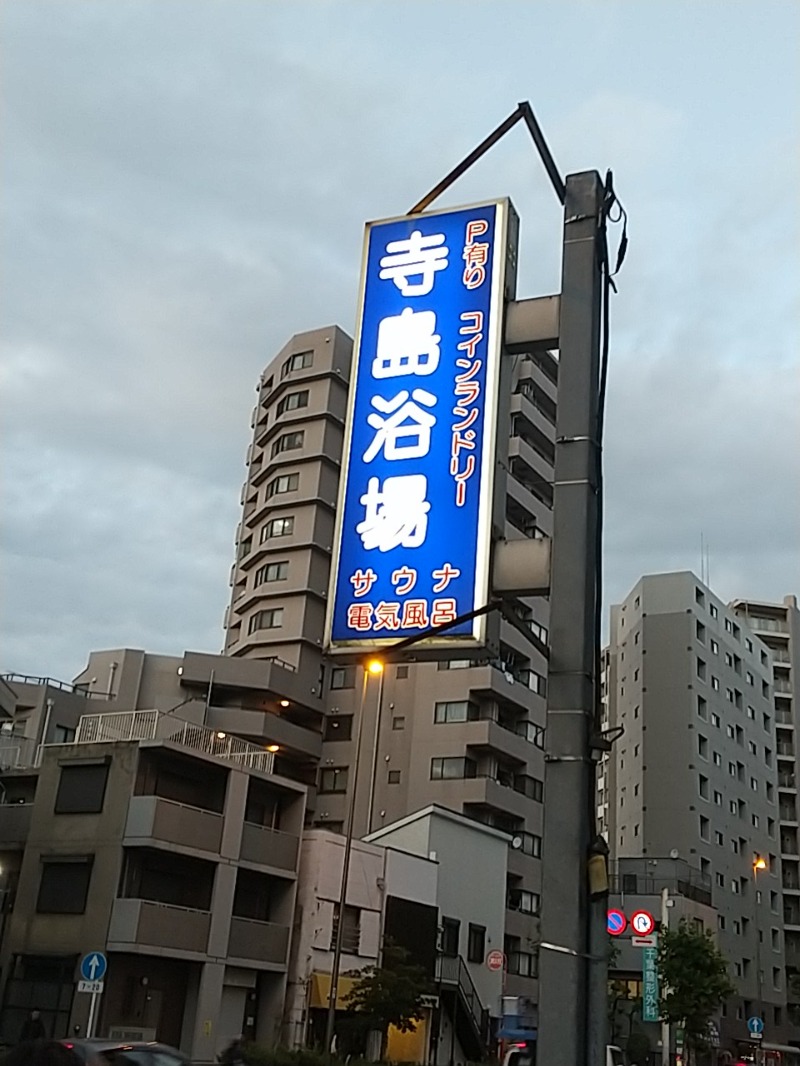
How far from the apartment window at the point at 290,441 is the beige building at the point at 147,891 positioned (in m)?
30.0

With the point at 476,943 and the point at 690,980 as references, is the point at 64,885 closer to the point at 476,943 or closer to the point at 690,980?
the point at 476,943

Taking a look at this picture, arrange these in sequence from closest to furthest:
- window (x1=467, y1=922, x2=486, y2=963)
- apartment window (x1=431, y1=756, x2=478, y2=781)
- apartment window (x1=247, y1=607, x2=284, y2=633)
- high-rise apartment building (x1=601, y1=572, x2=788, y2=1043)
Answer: window (x1=467, y1=922, x2=486, y2=963) < apartment window (x1=431, y1=756, x2=478, y2=781) < apartment window (x1=247, y1=607, x2=284, y2=633) < high-rise apartment building (x1=601, y1=572, x2=788, y2=1043)

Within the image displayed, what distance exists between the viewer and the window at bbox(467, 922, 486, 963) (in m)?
44.9

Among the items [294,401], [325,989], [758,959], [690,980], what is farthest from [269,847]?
[758,959]

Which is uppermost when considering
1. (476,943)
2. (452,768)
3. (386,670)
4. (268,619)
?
(268,619)

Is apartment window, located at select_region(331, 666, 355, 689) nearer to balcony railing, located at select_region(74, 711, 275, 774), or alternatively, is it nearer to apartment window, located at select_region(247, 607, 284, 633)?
apartment window, located at select_region(247, 607, 284, 633)

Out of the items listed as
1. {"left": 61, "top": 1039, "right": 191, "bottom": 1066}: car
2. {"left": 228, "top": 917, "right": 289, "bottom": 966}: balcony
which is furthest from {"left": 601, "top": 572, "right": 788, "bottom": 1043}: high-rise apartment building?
{"left": 61, "top": 1039, "right": 191, "bottom": 1066}: car

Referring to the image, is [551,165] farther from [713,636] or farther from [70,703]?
[713,636]

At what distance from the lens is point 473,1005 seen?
4353 centimetres

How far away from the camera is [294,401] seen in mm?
66188

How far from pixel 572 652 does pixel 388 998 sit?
98.0ft

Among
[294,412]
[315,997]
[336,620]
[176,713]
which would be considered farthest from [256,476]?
[336,620]

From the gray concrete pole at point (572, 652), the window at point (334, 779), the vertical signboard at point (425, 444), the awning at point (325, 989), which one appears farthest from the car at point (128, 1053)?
the window at point (334, 779)

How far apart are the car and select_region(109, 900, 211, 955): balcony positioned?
604 inches
